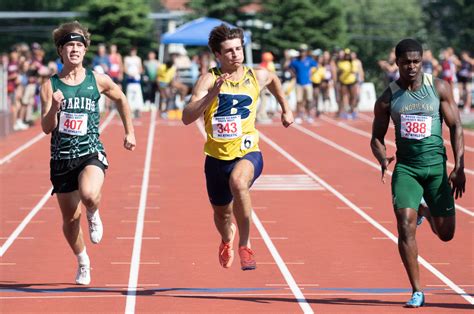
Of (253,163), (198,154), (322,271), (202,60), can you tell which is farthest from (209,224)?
(202,60)

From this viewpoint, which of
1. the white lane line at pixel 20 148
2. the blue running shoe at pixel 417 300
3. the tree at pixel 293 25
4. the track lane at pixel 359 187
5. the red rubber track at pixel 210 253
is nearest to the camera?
the blue running shoe at pixel 417 300

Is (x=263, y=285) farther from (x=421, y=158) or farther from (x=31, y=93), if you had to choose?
(x=31, y=93)

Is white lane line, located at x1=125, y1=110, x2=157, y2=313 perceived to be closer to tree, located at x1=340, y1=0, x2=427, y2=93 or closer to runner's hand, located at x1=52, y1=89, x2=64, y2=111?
runner's hand, located at x1=52, y1=89, x2=64, y2=111

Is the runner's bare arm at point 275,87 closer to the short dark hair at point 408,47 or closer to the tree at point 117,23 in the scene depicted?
the short dark hair at point 408,47

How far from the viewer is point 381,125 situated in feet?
32.1

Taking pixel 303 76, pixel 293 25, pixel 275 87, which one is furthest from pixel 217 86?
pixel 293 25

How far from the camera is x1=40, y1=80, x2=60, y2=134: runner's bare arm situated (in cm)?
972

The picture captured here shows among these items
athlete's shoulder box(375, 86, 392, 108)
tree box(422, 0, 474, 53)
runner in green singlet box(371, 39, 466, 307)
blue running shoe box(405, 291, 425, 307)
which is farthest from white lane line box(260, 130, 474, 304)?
tree box(422, 0, 474, 53)

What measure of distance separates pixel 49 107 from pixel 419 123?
2629 millimetres

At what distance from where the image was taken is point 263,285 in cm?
1060

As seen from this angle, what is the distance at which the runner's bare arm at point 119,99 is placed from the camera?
34.0 ft

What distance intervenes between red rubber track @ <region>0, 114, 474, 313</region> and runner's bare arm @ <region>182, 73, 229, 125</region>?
1.31m

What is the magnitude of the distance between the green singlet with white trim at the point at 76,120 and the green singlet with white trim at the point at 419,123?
2199 millimetres

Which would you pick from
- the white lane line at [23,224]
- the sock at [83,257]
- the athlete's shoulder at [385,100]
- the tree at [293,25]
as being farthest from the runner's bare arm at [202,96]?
the tree at [293,25]
